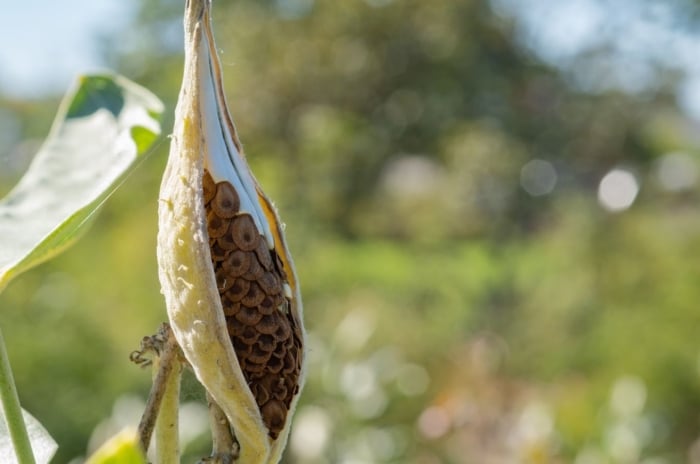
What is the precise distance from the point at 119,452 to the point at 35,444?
249 millimetres

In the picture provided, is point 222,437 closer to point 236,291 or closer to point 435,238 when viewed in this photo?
point 236,291

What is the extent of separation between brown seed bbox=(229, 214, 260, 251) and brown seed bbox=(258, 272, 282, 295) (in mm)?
14

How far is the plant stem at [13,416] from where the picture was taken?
44 cm

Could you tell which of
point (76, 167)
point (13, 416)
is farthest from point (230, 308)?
point (76, 167)

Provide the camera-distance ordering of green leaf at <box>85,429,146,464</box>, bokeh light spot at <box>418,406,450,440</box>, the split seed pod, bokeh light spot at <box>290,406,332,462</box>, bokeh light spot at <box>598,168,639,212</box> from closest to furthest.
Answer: green leaf at <box>85,429,146,464</box> → the split seed pod → bokeh light spot at <box>290,406,332,462</box> → bokeh light spot at <box>418,406,450,440</box> → bokeh light spot at <box>598,168,639,212</box>

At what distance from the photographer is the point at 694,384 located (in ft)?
18.0

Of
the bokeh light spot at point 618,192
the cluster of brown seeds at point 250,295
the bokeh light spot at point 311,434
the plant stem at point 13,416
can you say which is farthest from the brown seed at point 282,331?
the bokeh light spot at point 618,192

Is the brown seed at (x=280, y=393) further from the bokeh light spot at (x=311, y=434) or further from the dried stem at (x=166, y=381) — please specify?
the bokeh light spot at (x=311, y=434)

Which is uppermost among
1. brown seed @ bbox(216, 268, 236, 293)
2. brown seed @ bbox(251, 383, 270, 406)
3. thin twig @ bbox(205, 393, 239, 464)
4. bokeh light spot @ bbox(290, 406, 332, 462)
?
brown seed @ bbox(216, 268, 236, 293)

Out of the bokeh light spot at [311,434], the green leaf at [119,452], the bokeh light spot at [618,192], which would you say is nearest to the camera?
the green leaf at [119,452]

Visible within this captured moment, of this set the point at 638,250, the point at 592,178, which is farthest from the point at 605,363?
the point at 592,178

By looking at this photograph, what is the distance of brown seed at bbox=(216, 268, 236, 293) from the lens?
1.40 ft

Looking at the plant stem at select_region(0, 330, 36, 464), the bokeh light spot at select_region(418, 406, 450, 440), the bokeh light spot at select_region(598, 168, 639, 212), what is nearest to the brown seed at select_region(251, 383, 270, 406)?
the plant stem at select_region(0, 330, 36, 464)

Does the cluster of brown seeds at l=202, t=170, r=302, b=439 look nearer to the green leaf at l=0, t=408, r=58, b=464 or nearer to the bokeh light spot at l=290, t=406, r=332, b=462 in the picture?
the green leaf at l=0, t=408, r=58, b=464
